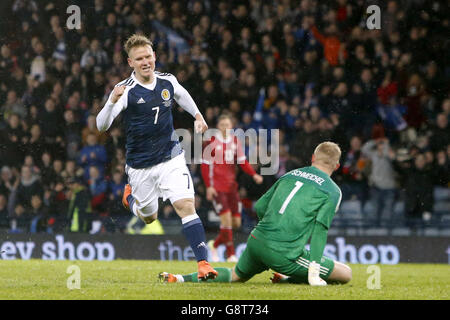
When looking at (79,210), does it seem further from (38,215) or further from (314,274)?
(314,274)

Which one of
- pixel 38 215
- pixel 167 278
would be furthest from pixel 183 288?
pixel 38 215

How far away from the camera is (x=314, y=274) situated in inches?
268

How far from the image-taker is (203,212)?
1357 centimetres

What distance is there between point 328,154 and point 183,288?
1.68 metres

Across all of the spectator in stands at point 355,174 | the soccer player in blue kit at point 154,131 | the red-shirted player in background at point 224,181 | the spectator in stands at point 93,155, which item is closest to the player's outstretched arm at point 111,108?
the soccer player in blue kit at point 154,131

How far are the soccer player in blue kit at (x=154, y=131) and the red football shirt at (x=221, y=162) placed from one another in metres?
4.12

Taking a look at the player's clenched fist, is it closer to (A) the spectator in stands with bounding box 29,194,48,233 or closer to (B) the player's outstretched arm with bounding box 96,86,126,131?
(B) the player's outstretched arm with bounding box 96,86,126,131

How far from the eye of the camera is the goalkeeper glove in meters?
6.77

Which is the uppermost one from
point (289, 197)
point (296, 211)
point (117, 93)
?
point (117, 93)

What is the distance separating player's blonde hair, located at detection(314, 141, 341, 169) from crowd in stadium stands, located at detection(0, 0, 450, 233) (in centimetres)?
600

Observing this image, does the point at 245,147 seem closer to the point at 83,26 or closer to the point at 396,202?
the point at 396,202

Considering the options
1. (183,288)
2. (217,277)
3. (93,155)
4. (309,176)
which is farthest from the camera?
(93,155)

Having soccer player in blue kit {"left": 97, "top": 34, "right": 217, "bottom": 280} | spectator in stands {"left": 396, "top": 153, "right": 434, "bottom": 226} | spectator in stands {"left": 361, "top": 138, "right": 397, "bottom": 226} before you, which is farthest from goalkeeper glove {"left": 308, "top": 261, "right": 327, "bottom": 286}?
spectator in stands {"left": 361, "top": 138, "right": 397, "bottom": 226}

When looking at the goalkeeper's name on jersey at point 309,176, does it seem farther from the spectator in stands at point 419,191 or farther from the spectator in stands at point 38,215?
the spectator in stands at point 38,215
